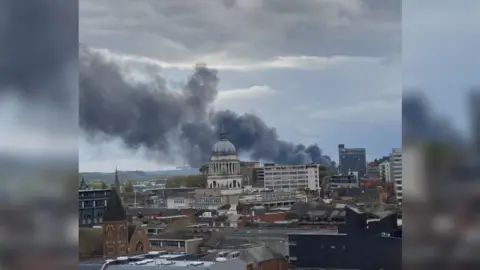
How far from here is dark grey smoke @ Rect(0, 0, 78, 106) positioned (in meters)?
1.11

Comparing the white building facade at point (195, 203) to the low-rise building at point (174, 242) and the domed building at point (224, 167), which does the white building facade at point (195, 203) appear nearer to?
the domed building at point (224, 167)

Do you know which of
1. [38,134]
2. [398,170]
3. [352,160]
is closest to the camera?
[38,134]

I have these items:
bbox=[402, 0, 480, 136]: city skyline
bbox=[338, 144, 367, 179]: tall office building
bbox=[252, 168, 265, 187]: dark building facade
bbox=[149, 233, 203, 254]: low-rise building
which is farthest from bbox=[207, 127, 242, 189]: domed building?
bbox=[402, 0, 480, 136]: city skyline

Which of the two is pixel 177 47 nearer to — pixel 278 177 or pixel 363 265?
pixel 278 177

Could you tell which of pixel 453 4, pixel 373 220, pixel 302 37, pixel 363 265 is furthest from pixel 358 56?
pixel 453 4

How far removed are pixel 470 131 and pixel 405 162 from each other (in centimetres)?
9

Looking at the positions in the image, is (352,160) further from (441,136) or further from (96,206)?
(441,136)

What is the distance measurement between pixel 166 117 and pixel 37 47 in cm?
826

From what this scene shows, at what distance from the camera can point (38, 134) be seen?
1113 millimetres

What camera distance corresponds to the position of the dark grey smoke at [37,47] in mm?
1107

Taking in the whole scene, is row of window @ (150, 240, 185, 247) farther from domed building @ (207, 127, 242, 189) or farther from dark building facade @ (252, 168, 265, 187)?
dark building facade @ (252, 168, 265, 187)

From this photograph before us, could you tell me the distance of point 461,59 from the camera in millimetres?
890

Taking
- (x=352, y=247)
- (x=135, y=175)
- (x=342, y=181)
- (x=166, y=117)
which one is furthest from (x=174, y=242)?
(x=352, y=247)

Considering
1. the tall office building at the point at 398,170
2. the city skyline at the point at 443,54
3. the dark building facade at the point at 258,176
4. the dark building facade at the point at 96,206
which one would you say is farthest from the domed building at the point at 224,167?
the city skyline at the point at 443,54
